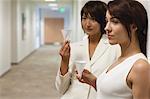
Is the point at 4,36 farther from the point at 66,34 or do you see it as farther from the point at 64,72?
the point at 66,34

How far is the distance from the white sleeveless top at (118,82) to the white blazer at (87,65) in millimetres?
498

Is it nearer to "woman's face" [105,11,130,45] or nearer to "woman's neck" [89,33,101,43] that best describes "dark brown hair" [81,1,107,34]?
"woman's neck" [89,33,101,43]

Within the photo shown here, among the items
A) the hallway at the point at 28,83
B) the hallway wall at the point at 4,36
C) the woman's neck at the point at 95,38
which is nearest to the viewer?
the woman's neck at the point at 95,38

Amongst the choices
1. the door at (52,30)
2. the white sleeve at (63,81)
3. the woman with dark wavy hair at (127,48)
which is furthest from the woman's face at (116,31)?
the door at (52,30)

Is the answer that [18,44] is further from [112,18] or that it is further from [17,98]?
[112,18]

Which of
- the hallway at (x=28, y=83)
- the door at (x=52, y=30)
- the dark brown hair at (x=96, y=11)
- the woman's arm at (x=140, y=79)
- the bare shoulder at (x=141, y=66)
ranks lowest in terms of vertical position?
the hallway at (x=28, y=83)

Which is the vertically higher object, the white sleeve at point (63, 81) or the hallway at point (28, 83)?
the white sleeve at point (63, 81)

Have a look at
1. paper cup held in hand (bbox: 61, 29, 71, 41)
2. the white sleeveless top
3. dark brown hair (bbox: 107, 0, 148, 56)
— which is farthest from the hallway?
dark brown hair (bbox: 107, 0, 148, 56)

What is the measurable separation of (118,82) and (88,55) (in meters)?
0.67

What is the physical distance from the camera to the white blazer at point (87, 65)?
1.81m

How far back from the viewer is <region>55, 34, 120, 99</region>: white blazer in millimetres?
1808

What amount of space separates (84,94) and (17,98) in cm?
355

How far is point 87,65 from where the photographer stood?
1.79 metres

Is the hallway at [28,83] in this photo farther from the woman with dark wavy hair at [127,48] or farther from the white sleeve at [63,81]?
the woman with dark wavy hair at [127,48]
